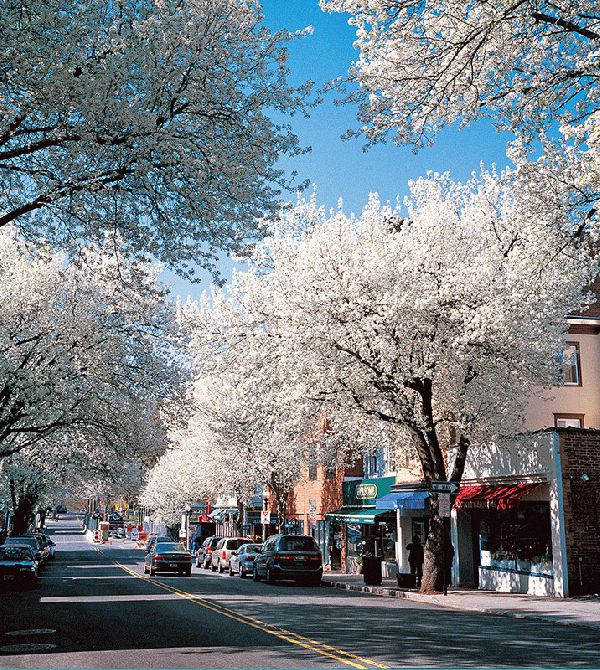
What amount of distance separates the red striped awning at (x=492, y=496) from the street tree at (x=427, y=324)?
5.35 ft

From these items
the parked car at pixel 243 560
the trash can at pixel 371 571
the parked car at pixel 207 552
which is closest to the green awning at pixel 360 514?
the parked car at pixel 243 560

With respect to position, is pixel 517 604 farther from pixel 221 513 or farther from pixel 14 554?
pixel 221 513

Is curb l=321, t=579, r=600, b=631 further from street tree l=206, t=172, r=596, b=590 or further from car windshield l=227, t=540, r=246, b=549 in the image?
car windshield l=227, t=540, r=246, b=549

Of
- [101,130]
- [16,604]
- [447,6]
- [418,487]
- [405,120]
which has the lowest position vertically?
[16,604]

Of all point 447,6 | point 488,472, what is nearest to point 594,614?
point 488,472

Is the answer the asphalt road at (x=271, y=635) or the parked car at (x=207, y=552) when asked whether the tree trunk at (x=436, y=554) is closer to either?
the asphalt road at (x=271, y=635)

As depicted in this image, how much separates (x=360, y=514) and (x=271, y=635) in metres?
22.6

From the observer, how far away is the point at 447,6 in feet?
38.8

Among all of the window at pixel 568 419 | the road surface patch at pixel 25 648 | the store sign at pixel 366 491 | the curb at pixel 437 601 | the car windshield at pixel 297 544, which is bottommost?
the curb at pixel 437 601

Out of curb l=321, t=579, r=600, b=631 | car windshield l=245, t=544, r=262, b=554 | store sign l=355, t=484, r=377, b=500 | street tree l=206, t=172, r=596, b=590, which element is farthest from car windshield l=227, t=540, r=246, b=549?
street tree l=206, t=172, r=596, b=590

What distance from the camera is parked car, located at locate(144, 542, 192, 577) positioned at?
3503 cm

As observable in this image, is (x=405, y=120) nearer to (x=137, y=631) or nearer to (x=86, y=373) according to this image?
(x=137, y=631)

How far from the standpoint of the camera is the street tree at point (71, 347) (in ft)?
87.2

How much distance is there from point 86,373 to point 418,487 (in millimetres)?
12985
